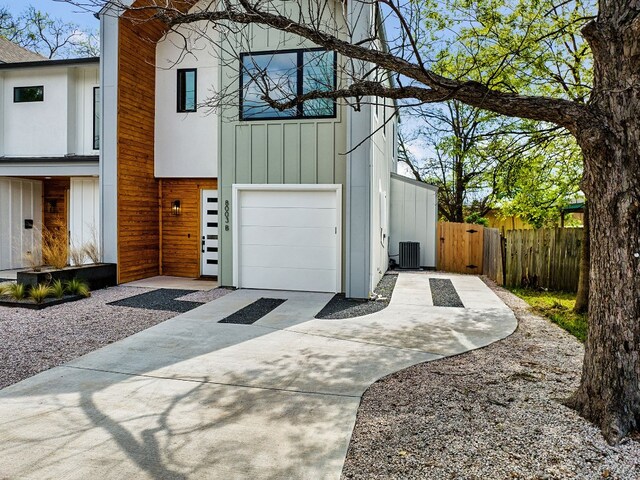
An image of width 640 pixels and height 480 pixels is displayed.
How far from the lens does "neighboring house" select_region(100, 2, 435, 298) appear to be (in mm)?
9203

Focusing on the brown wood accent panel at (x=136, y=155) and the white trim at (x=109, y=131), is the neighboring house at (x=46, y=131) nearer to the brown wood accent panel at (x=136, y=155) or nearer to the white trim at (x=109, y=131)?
the brown wood accent panel at (x=136, y=155)

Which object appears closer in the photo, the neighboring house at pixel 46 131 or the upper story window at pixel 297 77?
the upper story window at pixel 297 77

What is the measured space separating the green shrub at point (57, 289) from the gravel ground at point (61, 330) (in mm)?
387

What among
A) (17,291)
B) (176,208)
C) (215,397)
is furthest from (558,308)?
(17,291)

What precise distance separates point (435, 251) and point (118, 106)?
1008 cm

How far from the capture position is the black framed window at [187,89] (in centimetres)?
1127

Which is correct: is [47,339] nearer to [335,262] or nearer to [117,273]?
[117,273]

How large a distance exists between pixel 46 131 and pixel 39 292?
6.42m

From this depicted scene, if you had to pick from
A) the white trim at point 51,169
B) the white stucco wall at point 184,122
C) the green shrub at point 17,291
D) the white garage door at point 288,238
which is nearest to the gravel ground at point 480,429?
the white garage door at point 288,238

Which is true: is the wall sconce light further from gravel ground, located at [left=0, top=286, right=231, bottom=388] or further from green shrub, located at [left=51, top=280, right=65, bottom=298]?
green shrub, located at [left=51, top=280, right=65, bottom=298]

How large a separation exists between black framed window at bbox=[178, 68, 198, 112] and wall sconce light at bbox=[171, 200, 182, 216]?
89.8 inches

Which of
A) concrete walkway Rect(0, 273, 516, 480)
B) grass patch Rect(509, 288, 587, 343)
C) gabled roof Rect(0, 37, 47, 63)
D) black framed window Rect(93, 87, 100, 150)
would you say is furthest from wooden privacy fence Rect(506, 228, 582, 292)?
gabled roof Rect(0, 37, 47, 63)

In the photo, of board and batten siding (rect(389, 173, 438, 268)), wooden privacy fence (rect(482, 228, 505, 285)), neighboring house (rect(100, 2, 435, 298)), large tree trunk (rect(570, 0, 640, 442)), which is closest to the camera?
large tree trunk (rect(570, 0, 640, 442))

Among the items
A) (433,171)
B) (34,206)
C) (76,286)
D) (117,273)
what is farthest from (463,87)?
(433,171)
